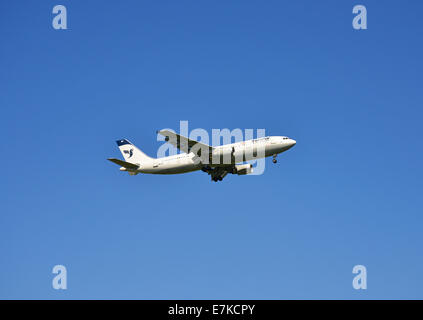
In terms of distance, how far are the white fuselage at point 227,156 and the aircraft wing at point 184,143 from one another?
104 cm

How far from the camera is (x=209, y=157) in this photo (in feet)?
235

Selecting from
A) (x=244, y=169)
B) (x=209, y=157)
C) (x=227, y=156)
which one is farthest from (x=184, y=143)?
(x=244, y=169)

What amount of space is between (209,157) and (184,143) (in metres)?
4.03

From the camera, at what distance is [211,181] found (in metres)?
75.8

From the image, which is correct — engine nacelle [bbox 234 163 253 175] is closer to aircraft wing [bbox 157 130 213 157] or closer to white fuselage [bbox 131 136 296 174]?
white fuselage [bbox 131 136 296 174]

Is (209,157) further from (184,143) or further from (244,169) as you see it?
(244,169)

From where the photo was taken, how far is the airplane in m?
69.4

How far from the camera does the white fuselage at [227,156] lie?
69.4 meters
